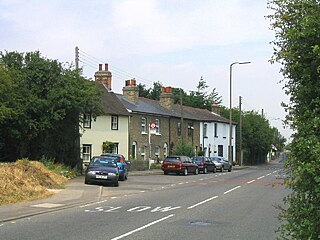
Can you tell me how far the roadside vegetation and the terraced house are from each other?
65.4ft

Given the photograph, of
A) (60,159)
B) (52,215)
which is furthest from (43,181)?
(60,159)

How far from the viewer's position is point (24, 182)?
1977cm

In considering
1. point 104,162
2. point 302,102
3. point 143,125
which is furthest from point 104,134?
point 302,102

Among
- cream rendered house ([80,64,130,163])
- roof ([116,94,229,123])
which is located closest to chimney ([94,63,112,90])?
cream rendered house ([80,64,130,163])

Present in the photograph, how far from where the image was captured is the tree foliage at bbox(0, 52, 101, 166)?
1180 inches

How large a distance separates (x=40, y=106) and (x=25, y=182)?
11269mm

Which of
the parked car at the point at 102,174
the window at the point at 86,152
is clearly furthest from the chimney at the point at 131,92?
the parked car at the point at 102,174

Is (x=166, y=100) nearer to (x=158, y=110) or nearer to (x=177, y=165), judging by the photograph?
(x=158, y=110)

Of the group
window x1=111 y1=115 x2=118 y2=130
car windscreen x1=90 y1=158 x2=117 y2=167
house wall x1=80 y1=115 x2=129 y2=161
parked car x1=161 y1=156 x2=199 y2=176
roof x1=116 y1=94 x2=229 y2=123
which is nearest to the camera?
car windscreen x1=90 y1=158 x2=117 y2=167

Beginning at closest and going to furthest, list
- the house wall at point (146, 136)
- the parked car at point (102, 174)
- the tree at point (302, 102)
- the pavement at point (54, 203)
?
the tree at point (302, 102) < the pavement at point (54, 203) < the parked car at point (102, 174) < the house wall at point (146, 136)

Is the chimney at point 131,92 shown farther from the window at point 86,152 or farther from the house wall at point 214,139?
the house wall at point 214,139

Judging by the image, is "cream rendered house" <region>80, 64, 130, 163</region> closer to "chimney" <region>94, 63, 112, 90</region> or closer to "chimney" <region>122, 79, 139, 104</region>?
"chimney" <region>94, 63, 112, 90</region>

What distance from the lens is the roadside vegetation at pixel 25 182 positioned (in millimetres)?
17953

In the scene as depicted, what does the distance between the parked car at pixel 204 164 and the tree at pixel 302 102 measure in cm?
3975
